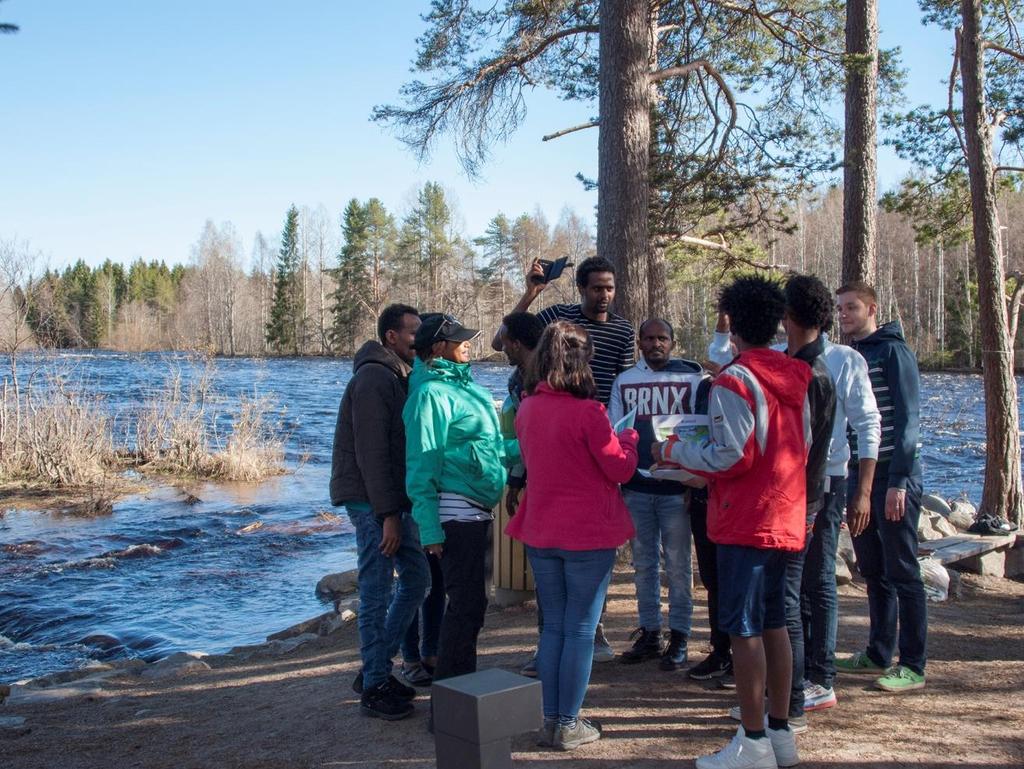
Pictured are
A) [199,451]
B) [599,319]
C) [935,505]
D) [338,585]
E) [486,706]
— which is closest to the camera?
[486,706]

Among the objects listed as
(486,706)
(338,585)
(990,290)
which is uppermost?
(990,290)

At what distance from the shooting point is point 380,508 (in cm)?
444

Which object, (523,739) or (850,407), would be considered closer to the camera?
(523,739)

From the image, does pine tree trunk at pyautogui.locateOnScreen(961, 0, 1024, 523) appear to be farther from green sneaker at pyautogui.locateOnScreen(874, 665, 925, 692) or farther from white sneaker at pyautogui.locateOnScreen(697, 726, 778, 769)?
white sneaker at pyautogui.locateOnScreen(697, 726, 778, 769)

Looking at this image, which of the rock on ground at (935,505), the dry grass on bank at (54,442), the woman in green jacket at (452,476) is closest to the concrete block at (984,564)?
the rock on ground at (935,505)

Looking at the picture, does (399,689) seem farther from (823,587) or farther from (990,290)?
(990,290)

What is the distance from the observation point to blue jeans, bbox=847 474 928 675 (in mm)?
4707

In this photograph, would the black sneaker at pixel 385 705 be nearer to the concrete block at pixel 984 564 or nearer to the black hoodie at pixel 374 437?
the black hoodie at pixel 374 437

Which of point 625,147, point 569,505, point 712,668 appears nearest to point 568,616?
point 569,505

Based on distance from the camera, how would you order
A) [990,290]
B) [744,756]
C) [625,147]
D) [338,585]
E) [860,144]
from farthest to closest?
1. [990,290]
2. [338,585]
3. [860,144]
4. [625,147]
5. [744,756]

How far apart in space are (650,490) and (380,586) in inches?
58.1

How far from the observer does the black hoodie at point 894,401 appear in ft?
15.3

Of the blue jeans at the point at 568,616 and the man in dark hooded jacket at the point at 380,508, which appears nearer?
the blue jeans at the point at 568,616

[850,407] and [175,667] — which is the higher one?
[850,407]
